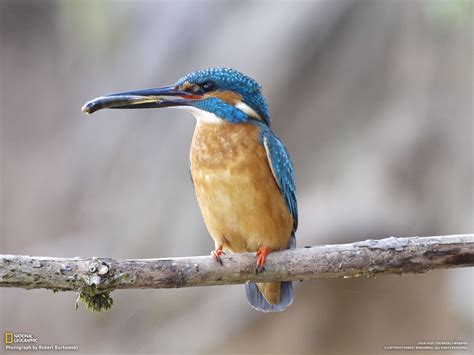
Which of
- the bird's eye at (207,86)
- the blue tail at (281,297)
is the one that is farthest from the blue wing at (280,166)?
the bird's eye at (207,86)

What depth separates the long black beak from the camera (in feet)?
10.5

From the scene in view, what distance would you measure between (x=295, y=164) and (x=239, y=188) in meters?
3.44

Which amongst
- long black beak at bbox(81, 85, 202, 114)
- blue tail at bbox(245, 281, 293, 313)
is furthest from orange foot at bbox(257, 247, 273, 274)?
long black beak at bbox(81, 85, 202, 114)

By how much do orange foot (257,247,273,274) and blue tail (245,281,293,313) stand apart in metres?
0.41

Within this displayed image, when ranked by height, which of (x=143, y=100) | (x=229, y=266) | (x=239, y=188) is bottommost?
(x=229, y=266)

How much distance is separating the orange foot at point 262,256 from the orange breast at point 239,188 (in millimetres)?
61

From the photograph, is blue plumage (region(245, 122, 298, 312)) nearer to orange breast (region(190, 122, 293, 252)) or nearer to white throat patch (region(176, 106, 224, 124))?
orange breast (region(190, 122, 293, 252))

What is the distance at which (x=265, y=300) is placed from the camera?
3.71m

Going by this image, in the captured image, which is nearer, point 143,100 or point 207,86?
point 143,100

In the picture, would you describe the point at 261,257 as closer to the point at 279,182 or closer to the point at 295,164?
the point at 279,182

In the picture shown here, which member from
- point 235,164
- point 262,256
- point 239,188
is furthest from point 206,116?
point 262,256

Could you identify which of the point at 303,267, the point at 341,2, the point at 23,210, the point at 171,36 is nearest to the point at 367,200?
the point at 341,2

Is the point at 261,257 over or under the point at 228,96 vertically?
under

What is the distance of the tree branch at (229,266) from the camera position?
266 cm
